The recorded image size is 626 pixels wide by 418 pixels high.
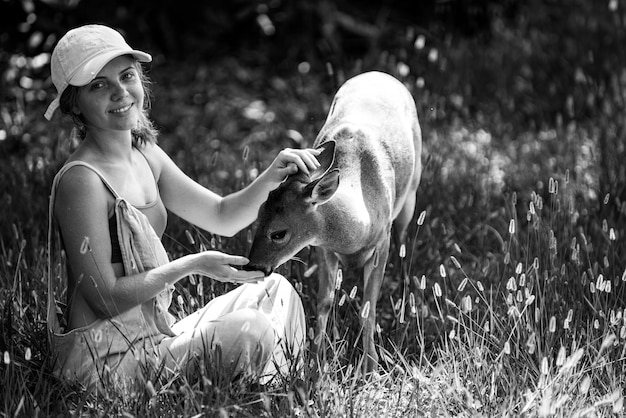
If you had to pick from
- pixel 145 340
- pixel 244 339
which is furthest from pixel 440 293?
pixel 145 340

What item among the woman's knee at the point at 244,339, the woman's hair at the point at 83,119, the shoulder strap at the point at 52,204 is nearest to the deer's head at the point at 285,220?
the woman's knee at the point at 244,339

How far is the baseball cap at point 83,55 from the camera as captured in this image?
3.26 metres

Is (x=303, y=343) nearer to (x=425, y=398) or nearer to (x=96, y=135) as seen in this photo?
(x=425, y=398)

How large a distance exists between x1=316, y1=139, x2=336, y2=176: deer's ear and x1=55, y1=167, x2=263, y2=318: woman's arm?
1.43 feet

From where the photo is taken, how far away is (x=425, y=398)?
3309mm

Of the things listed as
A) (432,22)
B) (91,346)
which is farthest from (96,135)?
(432,22)

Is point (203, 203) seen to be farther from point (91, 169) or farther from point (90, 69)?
point (90, 69)

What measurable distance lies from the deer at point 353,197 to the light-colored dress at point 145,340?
0.68ft

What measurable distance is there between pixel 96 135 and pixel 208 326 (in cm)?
82

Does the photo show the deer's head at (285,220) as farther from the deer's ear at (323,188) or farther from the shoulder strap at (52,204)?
the shoulder strap at (52,204)

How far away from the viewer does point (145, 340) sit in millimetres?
3324

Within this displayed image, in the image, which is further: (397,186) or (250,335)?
(397,186)

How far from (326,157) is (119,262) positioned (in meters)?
0.83

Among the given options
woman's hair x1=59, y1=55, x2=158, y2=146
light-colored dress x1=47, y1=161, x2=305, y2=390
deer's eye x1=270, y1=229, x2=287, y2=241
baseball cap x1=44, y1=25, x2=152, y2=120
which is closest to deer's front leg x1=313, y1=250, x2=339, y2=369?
light-colored dress x1=47, y1=161, x2=305, y2=390
